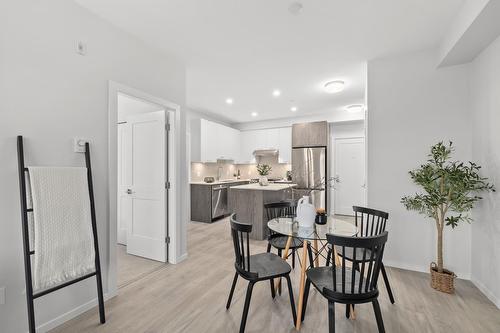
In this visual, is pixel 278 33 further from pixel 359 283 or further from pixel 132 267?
pixel 132 267

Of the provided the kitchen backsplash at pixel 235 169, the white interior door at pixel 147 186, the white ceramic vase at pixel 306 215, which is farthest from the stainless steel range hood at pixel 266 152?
the white ceramic vase at pixel 306 215

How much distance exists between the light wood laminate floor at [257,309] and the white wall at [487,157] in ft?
0.87

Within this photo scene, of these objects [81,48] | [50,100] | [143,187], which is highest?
[81,48]

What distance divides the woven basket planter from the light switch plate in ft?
12.4

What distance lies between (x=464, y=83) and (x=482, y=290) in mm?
2318

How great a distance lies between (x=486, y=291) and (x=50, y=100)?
14.6 ft

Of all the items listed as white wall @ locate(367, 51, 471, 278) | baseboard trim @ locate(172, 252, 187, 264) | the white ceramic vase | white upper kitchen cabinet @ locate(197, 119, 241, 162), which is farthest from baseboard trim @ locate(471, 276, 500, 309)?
white upper kitchen cabinet @ locate(197, 119, 241, 162)

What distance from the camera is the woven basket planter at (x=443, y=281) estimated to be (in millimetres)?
2391

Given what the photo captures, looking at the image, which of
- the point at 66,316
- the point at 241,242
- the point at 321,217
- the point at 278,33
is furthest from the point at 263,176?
the point at 66,316

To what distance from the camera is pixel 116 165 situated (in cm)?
237

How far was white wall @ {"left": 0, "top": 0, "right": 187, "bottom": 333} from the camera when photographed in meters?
1.62

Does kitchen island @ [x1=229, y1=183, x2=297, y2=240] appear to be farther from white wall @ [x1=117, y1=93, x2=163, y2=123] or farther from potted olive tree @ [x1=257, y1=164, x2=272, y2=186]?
white wall @ [x1=117, y1=93, x2=163, y2=123]

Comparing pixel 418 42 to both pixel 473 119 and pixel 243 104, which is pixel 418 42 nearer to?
pixel 473 119

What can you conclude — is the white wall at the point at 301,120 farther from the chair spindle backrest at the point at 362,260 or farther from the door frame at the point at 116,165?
the chair spindle backrest at the point at 362,260
